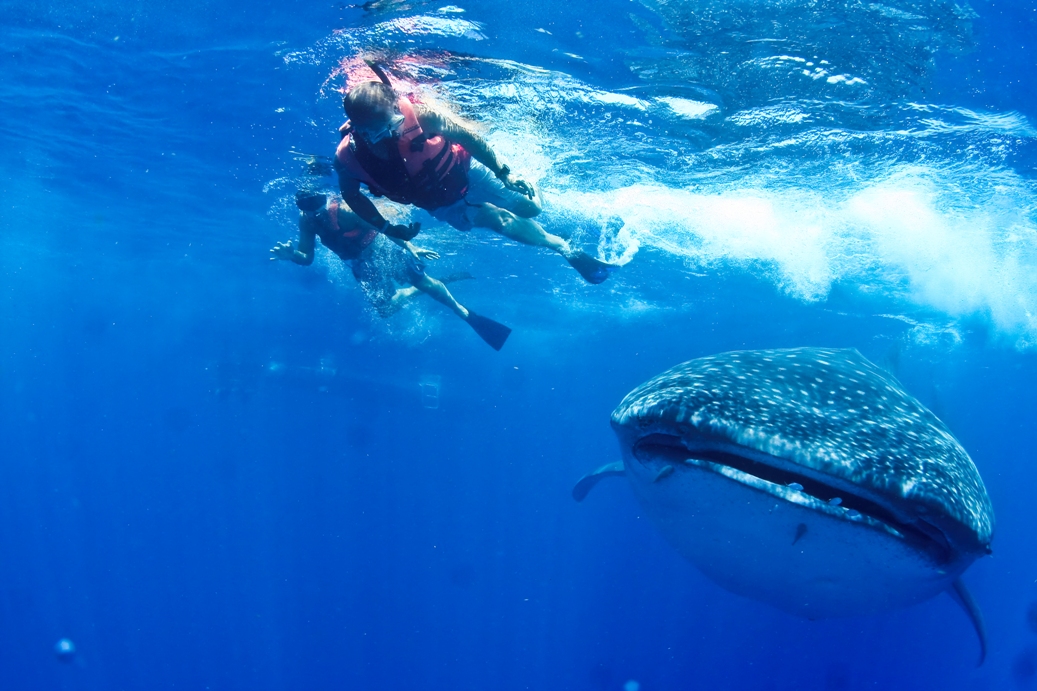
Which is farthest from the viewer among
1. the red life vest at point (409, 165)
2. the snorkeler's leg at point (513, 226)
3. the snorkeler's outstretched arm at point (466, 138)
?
the snorkeler's leg at point (513, 226)

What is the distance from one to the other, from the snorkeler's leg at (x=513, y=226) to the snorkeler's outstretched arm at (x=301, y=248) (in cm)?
336

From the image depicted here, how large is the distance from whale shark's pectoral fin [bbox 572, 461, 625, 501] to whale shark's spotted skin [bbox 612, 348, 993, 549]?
3856 mm

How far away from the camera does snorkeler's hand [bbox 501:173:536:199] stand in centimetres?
732

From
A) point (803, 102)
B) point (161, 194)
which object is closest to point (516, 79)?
point (803, 102)

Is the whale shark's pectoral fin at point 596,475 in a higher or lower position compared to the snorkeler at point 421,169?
lower

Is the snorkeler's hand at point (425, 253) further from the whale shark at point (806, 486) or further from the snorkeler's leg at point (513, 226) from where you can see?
the whale shark at point (806, 486)

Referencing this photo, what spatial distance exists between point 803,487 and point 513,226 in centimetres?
602

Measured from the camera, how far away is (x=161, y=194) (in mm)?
19734

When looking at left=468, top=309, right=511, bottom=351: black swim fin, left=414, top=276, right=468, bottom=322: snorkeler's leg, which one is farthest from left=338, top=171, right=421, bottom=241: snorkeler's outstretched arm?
left=414, top=276, right=468, bottom=322: snorkeler's leg

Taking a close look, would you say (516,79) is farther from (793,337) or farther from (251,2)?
(793,337)

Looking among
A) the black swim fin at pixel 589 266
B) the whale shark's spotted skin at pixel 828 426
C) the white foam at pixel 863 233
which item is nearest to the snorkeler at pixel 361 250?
the black swim fin at pixel 589 266

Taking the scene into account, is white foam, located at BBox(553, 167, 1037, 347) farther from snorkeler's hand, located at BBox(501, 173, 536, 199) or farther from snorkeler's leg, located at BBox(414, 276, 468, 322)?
snorkeler's hand, located at BBox(501, 173, 536, 199)

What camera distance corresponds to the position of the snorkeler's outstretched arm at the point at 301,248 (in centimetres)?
981

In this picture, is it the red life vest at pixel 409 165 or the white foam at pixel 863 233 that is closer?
the red life vest at pixel 409 165
